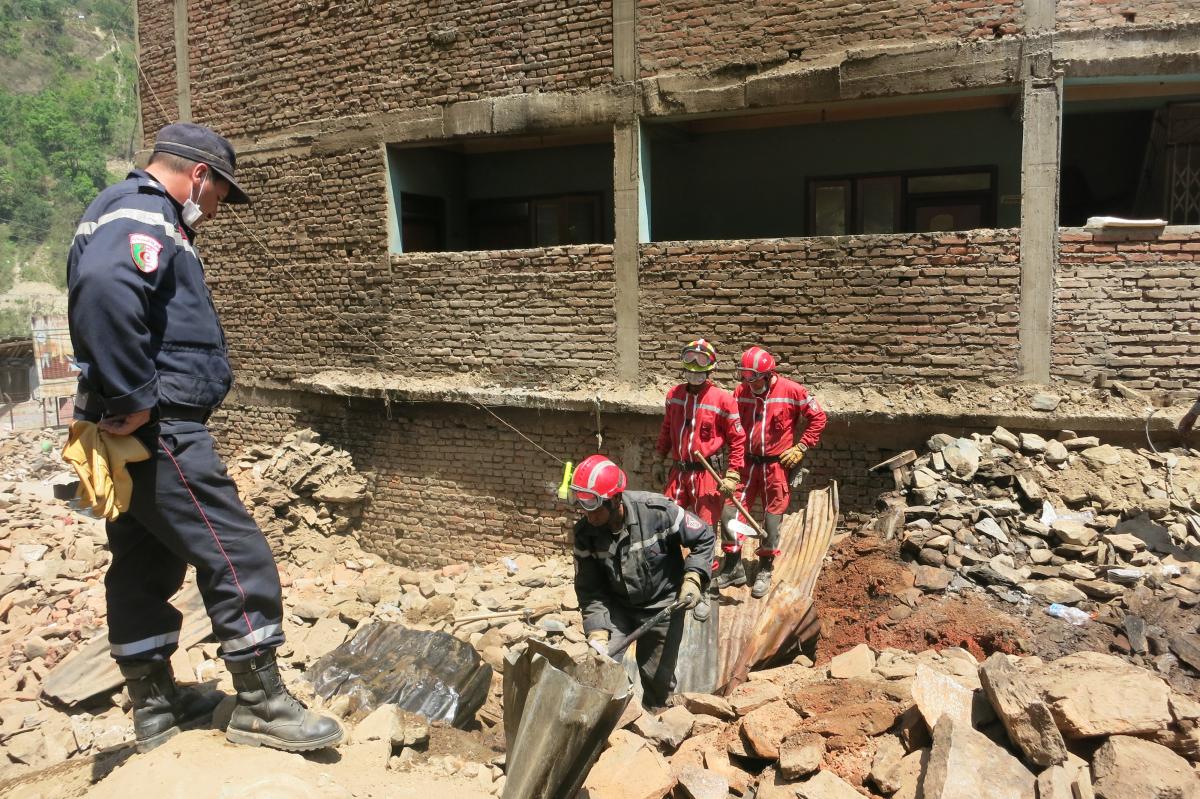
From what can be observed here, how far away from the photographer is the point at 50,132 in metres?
50.5

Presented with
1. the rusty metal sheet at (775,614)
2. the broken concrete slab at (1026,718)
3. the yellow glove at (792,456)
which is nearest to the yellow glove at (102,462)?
the broken concrete slab at (1026,718)

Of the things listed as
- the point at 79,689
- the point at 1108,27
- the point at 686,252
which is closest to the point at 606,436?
the point at 686,252

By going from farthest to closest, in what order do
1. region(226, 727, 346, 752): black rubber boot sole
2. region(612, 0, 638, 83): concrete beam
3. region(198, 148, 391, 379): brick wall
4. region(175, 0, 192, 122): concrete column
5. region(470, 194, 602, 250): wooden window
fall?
1. region(470, 194, 602, 250): wooden window
2. region(175, 0, 192, 122): concrete column
3. region(198, 148, 391, 379): brick wall
4. region(612, 0, 638, 83): concrete beam
5. region(226, 727, 346, 752): black rubber boot sole

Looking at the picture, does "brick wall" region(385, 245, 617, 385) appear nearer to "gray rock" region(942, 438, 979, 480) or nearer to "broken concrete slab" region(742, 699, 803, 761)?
"gray rock" region(942, 438, 979, 480)

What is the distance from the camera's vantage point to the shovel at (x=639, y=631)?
4105mm

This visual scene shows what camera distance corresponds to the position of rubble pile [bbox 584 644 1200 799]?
3098 mm

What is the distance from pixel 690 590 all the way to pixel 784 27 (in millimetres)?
5310

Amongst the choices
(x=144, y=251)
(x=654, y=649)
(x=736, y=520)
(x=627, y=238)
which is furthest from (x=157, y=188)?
(x=627, y=238)

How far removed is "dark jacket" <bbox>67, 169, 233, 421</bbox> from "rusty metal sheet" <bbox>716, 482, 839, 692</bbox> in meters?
3.37

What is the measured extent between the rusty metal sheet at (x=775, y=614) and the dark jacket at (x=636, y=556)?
67cm

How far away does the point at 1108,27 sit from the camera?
21.4 ft

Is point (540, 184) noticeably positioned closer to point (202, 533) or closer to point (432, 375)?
point (432, 375)

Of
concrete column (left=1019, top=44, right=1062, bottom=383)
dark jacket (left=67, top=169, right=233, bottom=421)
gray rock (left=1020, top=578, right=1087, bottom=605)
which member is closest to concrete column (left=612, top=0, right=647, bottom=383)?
concrete column (left=1019, top=44, right=1062, bottom=383)

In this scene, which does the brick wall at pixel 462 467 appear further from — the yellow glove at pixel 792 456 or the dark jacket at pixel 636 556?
the dark jacket at pixel 636 556
